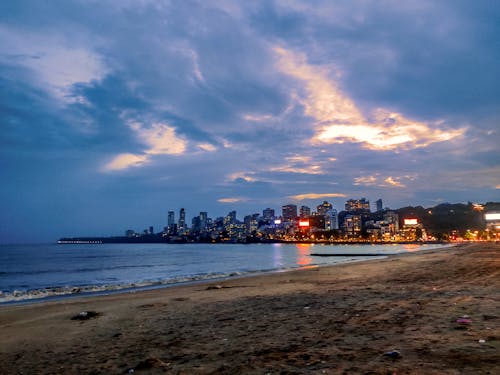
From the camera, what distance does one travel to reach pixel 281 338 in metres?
8.02

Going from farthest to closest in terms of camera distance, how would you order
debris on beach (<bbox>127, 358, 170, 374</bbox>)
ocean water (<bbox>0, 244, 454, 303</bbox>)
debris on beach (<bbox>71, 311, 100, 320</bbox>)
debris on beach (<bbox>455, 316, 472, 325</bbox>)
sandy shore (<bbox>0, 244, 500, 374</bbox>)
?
ocean water (<bbox>0, 244, 454, 303</bbox>), debris on beach (<bbox>71, 311, 100, 320</bbox>), debris on beach (<bbox>455, 316, 472, 325</bbox>), debris on beach (<bbox>127, 358, 170, 374</bbox>), sandy shore (<bbox>0, 244, 500, 374</bbox>)

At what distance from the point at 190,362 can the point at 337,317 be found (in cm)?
494

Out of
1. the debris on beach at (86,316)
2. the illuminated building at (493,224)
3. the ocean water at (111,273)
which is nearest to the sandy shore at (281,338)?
the debris on beach at (86,316)

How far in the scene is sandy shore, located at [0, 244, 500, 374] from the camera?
596 cm

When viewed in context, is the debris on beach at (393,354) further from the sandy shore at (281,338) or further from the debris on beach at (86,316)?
the debris on beach at (86,316)

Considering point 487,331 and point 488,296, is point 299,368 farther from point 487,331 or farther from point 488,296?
point 488,296

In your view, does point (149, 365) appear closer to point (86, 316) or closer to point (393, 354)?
point (393, 354)

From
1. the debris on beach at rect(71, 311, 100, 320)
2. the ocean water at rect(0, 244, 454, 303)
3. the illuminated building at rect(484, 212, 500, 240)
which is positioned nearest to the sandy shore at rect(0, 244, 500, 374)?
the debris on beach at rect(71, 311, 100, 320)

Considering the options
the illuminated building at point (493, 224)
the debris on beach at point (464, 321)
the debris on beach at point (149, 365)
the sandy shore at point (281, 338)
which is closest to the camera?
the sandy shore at point (281, 338)

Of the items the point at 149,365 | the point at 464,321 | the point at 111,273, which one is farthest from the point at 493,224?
the point at 149,365

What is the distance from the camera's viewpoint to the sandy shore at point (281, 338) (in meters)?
5.96

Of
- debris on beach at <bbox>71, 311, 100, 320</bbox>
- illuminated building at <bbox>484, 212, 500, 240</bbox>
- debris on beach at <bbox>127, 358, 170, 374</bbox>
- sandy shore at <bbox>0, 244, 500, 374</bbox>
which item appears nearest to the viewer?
sandy shore at <bbox>0, 244, 500, 374</bbox>

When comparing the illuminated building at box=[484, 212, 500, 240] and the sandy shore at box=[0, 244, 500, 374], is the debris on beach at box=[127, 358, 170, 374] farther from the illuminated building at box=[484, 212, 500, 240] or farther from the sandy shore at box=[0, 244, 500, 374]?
the illuminated building at box=[484, 212, 500, 240]

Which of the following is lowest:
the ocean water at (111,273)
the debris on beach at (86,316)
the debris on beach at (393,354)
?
the ocean water at (111,273)
